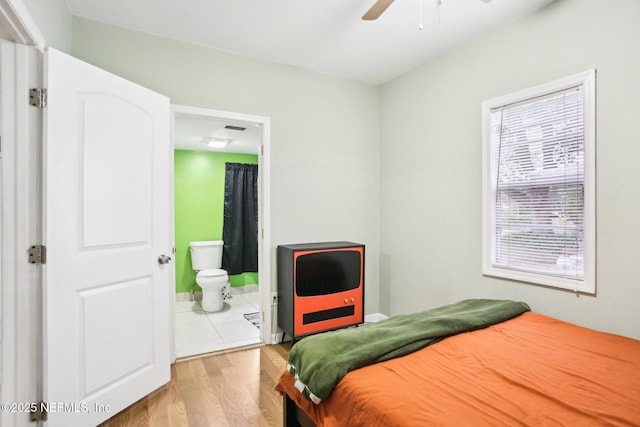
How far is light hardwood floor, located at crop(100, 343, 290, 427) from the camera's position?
6.61 ft

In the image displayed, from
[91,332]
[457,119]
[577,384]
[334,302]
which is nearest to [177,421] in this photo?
[91,332]

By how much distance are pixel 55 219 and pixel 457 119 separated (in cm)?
297

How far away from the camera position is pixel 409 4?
2260 mm

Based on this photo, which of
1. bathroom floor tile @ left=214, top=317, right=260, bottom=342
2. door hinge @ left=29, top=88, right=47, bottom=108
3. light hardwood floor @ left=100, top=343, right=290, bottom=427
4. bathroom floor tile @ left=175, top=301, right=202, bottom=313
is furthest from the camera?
bathroom floor tile @ left=175, top=301, right=202, bottom=313

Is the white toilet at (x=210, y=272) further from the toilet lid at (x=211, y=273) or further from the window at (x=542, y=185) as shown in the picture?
the window at (x=542, y=185)

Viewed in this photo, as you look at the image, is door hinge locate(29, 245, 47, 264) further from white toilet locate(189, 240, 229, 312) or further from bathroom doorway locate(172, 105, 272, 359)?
white toilet locate(189, 240, 229, 312)

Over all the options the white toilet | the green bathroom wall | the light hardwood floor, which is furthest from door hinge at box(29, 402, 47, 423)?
the green bathroom wall

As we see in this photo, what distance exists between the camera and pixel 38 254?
1.68m

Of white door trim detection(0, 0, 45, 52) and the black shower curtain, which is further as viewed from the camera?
the black shower curtain

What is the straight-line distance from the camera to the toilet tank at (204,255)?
191 inches

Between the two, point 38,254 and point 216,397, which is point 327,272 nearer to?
point 216,397

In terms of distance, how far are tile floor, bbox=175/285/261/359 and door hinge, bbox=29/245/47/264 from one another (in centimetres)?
154

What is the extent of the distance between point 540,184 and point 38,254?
307 cm

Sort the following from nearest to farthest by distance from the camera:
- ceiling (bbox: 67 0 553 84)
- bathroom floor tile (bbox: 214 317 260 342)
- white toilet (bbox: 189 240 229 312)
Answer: ceiling (bbox: 67 0 553 84) < bathroom floor tile (bbox: 214 317 260 342) < white toilet (bbox: 189 240 229 312)
